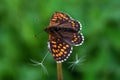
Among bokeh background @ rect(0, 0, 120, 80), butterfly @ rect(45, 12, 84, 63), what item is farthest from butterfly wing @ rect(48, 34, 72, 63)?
bokeh background @ rect(0, 0, 120, 80)

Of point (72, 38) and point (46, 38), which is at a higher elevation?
point (72, 38)

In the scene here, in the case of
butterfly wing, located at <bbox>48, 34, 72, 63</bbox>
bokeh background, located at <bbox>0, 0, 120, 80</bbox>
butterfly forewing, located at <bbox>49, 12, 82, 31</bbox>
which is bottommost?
bokeh background, located at <bbox>0, 0, 120, 80</bbox>

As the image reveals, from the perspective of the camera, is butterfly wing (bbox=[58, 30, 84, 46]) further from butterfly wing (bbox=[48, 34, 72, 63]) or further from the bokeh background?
the bokeh background

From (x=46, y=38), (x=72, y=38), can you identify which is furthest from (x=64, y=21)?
(x=46, y=38)

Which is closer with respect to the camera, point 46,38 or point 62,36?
point 62,36

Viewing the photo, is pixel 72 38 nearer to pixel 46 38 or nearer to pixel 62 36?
pixel 62 36

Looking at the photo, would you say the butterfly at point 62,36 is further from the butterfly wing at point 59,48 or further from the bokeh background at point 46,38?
the bokeh background at point 46,38

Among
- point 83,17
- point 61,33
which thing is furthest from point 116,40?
point 61,33
